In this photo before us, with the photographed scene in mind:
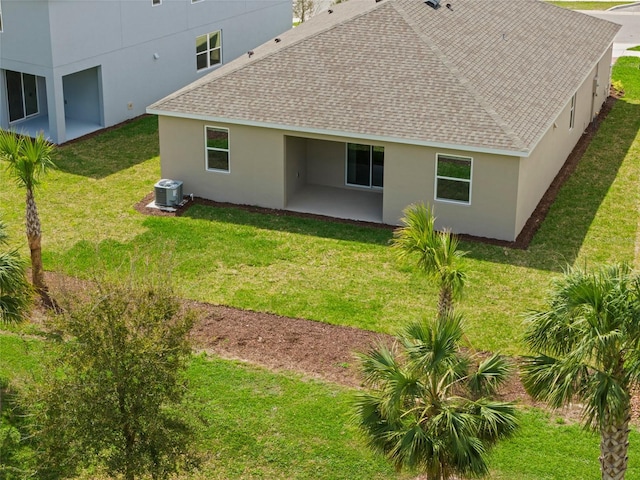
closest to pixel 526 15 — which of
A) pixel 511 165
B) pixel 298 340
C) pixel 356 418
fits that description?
pixel 511 165

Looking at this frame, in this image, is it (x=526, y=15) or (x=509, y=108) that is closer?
(x=509, y=108)

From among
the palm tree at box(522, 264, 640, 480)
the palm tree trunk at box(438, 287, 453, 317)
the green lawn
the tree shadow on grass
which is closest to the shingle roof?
the green lawn

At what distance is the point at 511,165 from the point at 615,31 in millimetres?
14485

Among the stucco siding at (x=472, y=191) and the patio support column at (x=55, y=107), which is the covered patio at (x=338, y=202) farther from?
the patio support column at (x=55, y=107)

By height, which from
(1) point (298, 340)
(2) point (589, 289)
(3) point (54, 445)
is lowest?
(1) point (298, 340)

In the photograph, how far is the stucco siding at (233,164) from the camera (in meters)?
25.3

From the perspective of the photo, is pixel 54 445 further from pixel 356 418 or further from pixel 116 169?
pixel 116 169

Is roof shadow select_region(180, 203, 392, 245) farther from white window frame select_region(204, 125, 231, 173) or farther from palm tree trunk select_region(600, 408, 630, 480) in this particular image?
palm tree trunk select_region(600, 408, 630, 480)

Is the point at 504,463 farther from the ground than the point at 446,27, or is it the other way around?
the point at 446,27

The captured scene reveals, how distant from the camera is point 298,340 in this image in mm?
18938

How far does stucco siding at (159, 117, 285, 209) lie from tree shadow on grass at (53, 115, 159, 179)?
9.73 feet

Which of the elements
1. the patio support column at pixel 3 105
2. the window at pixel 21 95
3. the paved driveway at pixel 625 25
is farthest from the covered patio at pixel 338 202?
the paved driveway at pixel 625 25

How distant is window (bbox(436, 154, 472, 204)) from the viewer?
77.2 feet

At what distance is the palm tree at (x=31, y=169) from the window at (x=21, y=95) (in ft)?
39.9
